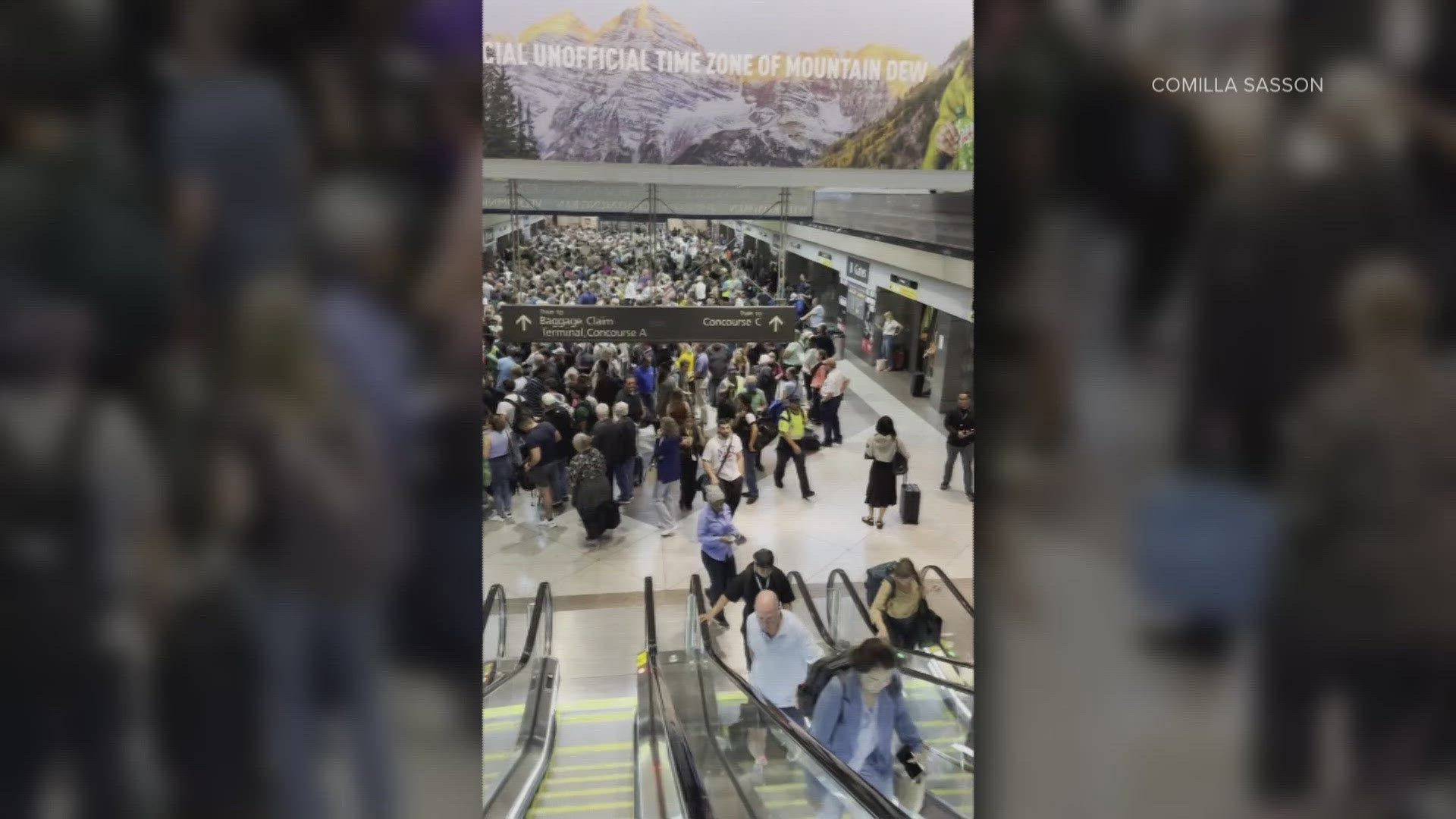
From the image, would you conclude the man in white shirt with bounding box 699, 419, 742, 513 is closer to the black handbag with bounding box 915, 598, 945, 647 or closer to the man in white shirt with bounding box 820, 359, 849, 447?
the black handbag with bounding box 915, 598, 945, 647

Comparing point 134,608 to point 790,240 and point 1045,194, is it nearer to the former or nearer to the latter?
point 1045,194

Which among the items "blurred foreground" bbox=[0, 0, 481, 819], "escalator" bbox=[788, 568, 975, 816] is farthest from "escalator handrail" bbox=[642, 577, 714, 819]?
"blurred foreground" bbox=[0, 0, 481, 819]

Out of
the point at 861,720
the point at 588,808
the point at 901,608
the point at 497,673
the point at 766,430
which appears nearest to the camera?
the point at 861,720

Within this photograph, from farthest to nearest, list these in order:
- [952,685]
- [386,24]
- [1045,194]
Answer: [952,685] < [1045,194] < [386,24]

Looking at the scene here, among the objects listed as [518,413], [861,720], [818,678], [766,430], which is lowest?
[861,720]

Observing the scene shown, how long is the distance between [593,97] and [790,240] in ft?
38.2

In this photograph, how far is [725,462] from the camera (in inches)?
347

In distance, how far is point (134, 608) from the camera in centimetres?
111

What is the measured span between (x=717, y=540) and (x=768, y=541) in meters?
2.24

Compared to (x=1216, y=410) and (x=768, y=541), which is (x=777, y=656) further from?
(x=768, y=541)

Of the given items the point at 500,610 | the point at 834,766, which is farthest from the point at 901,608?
the point at 500,610

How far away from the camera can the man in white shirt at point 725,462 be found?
881 centimetres

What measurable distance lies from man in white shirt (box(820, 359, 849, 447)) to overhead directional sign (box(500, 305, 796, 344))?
3451mm

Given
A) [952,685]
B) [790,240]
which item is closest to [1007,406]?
[952,685]
